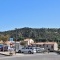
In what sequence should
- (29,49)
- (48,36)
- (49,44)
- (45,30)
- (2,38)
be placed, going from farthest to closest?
(45,30) < (48,36) < (49,44) < (2,38) < (29,49)

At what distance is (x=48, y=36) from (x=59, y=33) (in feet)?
80.9

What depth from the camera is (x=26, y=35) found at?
178 meters

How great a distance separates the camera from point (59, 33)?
7446 inches

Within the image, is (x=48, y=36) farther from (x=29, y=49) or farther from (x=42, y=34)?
(x=29, y=49)

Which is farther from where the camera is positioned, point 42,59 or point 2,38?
point 2,38

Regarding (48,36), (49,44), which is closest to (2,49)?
(49,44)

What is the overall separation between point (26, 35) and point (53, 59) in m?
146

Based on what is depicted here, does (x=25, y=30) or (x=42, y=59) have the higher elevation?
(x=25, y=30)

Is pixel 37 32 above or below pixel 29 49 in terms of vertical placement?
above

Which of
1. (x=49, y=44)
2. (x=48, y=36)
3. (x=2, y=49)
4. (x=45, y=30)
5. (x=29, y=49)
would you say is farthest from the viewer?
(x=45, y=30)

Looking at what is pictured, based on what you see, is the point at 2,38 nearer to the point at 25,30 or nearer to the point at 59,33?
the point at 25,30

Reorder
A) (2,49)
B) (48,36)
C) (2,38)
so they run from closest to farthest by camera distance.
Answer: (2,49), (2,38), (48,36)

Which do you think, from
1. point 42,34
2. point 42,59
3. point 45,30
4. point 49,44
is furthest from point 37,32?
point 42,59

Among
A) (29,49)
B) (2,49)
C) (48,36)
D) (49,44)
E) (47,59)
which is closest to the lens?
(47,59)
